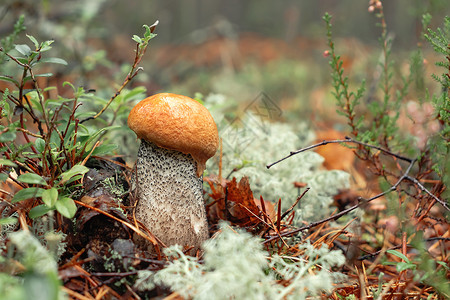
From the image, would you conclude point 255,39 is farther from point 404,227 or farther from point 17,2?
point 404,227

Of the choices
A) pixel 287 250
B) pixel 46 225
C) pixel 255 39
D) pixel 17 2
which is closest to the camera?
pixel 46 225

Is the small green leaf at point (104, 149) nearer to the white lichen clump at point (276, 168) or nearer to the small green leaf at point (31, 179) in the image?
the small green leaf at point (31, 179)

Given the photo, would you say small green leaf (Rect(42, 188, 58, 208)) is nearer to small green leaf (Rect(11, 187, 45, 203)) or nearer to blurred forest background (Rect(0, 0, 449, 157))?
small green leaf (Rect(11, 187, 45, 203))

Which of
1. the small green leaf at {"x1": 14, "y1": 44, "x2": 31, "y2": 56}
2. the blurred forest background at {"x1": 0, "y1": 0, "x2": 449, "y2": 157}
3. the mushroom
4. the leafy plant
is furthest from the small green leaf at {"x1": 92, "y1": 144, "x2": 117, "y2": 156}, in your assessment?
the blurred forest background at {"x1": 0, "y1": 0, "x2": 449, "y2": 157}

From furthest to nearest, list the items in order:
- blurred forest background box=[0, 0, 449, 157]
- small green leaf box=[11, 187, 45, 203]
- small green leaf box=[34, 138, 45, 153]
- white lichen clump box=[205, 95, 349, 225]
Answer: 1. blurred forest background box=[0, 0, 449, 157]
2. white lichen clump box=[205, 95, 349, 225]
3. small green leaf box=[34, 138, 45, 153]
4. small green leaf box=[11, 187, 45, 203]

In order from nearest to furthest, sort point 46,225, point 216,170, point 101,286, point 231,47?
point 101,286
point 46,225
point 216,170
point 231,47

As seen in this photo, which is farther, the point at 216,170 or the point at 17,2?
the point at 17,2

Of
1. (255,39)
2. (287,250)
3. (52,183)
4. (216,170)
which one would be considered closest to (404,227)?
(287,250)
